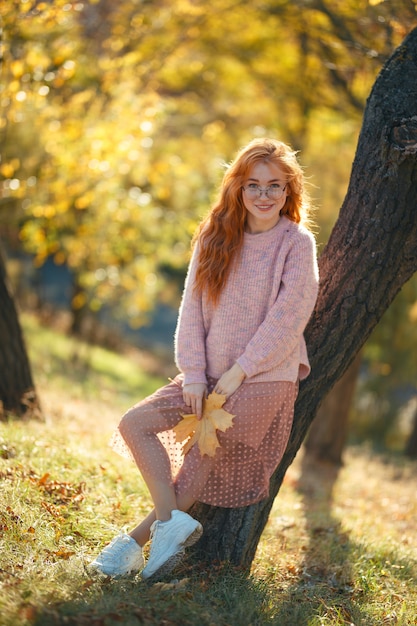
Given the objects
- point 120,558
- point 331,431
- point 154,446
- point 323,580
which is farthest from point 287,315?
point 331,431

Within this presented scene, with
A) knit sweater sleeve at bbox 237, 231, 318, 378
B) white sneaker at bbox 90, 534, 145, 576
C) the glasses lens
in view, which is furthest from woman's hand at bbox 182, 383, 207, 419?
the glasses lens

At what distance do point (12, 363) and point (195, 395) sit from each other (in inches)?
111

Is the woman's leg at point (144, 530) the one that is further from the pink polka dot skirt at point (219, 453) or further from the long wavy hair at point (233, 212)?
the long wavy hair at point (233, 212)

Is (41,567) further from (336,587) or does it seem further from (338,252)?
(338,252)

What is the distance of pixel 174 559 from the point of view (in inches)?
130

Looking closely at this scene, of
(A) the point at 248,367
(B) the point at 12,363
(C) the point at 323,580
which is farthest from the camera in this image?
(B) the point at 12,363

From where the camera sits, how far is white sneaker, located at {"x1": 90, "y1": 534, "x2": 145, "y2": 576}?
326cm

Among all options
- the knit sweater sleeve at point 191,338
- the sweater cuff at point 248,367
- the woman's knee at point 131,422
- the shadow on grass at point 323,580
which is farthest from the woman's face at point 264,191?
the shadow on grass at point 323,580

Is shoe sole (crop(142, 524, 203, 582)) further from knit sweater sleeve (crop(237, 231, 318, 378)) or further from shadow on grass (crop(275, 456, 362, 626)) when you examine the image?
knit sweater sleeve (crop(237, 231, 318, 378))

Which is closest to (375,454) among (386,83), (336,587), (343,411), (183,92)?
(343,411)

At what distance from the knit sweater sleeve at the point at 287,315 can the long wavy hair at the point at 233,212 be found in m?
0.27

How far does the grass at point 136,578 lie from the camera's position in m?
2.96

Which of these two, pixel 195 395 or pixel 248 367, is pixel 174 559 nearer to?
pixel 195 395

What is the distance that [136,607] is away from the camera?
9.55 ft
